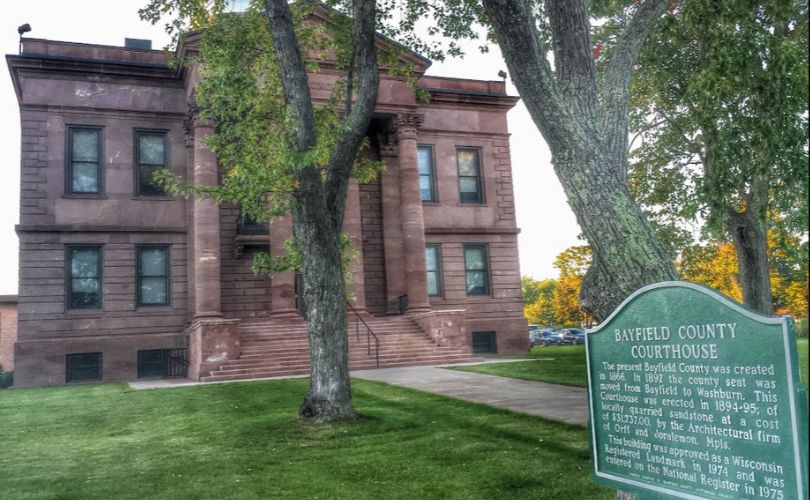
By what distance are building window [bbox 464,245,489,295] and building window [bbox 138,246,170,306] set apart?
13.3 m

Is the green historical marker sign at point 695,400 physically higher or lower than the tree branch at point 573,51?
lower

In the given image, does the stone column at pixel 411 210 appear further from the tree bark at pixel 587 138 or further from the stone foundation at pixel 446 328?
the tree bark at pixel 587 138

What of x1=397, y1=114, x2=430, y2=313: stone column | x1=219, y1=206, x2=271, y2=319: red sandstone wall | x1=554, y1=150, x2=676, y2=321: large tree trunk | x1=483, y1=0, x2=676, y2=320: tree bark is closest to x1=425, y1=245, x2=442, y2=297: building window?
x1=397, y1=114, x2=430, y2=313: stone column

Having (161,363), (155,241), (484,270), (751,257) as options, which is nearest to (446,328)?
(484,270)

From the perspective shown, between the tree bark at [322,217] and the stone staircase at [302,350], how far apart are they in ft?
34.6

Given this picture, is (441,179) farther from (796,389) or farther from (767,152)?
(796,389)

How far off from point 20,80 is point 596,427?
28.3 metres

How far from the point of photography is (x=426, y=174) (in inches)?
1300

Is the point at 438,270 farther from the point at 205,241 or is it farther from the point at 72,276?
the point at 72,276

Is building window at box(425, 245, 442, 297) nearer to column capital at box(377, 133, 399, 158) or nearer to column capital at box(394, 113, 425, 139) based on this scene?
column capital at box(377, 133, 399, 158)

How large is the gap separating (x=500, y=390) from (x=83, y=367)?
1804 centimetres

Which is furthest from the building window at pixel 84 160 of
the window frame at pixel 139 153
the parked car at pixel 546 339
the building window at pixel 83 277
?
the parked car at pixel 546 339

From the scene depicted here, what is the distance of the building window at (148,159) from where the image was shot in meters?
28.3

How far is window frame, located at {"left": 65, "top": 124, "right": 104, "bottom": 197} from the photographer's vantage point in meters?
27.2
